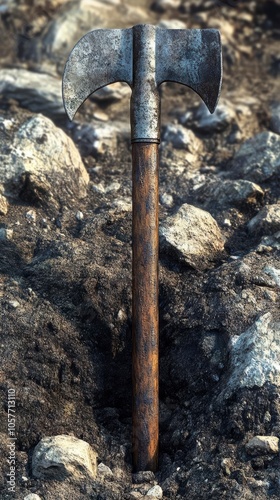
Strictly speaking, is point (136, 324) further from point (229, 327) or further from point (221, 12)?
point (221, 12)

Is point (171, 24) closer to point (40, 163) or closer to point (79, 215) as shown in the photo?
point (40, 163)

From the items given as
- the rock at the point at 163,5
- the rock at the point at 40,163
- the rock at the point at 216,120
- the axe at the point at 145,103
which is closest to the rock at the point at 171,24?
the rock at the point at 163,5

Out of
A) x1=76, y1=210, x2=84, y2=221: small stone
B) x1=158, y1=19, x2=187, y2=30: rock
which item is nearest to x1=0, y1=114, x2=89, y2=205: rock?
x1=76, y1=210, x2=84, y2=221: small stone

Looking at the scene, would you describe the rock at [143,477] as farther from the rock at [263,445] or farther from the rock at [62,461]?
the rock at [263,445]

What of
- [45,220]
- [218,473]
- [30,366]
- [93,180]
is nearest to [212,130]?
[93,180]

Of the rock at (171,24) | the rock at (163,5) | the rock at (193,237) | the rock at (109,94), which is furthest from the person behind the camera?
the rock at (163,5)

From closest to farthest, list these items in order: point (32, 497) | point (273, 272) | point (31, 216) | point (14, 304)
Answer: point (32, 497) → point (14, 304) → point (273, 272) → point (31, 216)

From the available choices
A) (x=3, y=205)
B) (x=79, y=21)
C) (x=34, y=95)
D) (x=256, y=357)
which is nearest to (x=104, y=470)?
(x=256, y=357)
